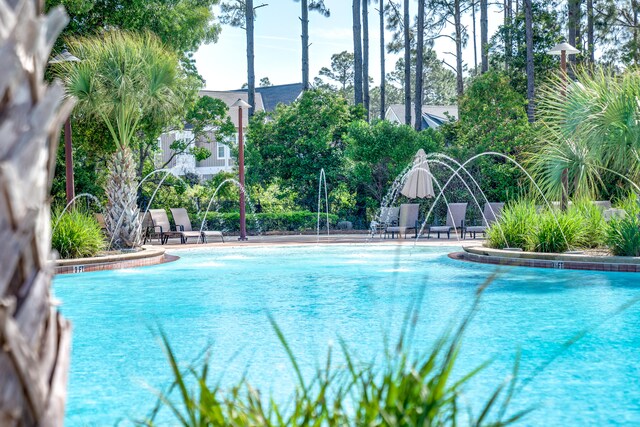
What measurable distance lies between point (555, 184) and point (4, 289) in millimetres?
14154

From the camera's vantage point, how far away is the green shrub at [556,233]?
1302 centimetres

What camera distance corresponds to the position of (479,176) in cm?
2314

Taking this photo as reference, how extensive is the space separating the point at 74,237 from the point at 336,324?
6.99 metres

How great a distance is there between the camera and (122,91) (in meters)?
14.2

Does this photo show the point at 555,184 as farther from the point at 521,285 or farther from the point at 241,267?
the point at 241,267

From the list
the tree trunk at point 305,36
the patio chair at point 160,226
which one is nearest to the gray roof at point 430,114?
the tree trunk at point 305,36

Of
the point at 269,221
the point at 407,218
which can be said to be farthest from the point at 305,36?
the point at 407,218

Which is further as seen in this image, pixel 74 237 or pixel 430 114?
pixel 430 114

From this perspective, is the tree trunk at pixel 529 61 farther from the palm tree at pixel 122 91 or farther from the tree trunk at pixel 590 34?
the palm tree at pixel 122 91

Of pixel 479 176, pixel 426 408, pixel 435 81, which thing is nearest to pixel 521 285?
pixel 426 408

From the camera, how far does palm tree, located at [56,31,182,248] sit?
14109mm

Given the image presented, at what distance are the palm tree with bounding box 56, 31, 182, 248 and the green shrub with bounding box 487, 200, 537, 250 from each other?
6.82 meters

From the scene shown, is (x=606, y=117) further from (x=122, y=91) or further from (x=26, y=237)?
(x=26, y=237)

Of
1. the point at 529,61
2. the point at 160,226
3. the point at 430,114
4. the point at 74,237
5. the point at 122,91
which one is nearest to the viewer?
the point at 74,237
